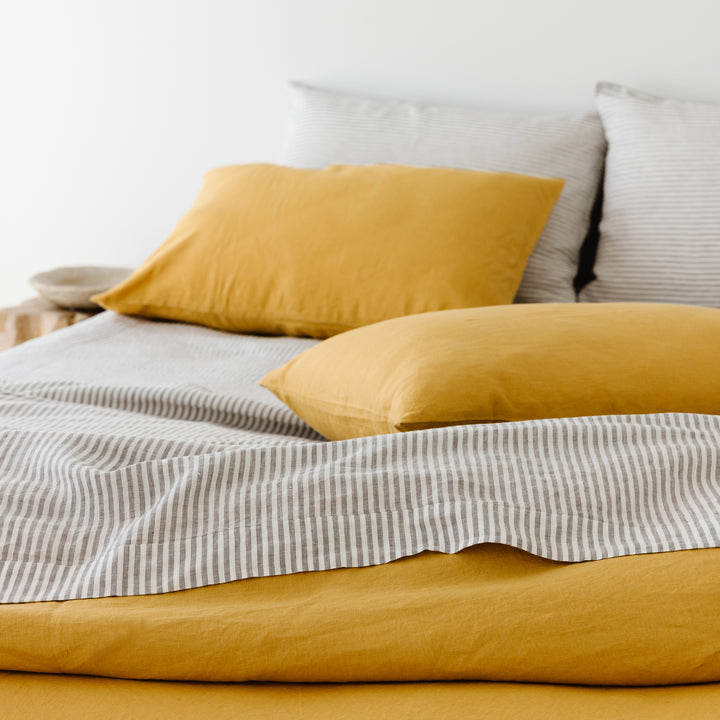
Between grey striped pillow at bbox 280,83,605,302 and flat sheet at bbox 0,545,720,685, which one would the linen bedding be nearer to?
flat sheet at bbox 0,545,720,685

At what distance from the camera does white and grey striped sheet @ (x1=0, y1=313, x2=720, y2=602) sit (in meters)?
0.72

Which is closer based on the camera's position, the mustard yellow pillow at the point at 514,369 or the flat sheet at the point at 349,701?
the flat sheet at the point at 349,701

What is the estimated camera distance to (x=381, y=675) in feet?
2.09

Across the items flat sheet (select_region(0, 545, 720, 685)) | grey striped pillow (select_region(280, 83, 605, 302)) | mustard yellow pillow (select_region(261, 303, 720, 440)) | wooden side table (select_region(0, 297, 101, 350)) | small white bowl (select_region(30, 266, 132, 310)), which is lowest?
wooden side table (select_region(0, 297, 101, 350))

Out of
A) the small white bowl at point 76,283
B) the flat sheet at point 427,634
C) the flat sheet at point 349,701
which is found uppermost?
the flat sheet at point 427,634

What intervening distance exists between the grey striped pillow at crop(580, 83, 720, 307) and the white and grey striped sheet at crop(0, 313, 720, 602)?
875mm

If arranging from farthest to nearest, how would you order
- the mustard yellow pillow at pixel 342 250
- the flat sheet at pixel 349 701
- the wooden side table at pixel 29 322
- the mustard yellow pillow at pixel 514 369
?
the wooden side table at pixel 29 322 → the mustard yellow pillow at pixel 342 250 → the mustard yellow pillow at pixel 514 369 → the flat sheet at pixel 349 701

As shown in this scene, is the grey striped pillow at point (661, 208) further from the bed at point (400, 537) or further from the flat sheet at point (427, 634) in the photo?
the flat sheet at point (427, 634)

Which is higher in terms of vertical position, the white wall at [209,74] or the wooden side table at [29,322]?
the white wall at [209,74]

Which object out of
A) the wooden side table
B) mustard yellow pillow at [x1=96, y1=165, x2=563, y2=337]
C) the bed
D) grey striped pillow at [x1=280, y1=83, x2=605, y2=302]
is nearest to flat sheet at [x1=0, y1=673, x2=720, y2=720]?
the bed

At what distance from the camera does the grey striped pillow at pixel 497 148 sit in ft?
5.82

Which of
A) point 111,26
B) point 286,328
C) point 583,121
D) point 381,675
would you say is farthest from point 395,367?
point 111,26

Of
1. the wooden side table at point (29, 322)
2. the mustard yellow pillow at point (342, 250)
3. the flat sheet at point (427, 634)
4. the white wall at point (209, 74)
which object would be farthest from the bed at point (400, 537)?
the white wall at point (209, 74)

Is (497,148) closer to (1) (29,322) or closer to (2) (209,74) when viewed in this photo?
(2) (209,74)
